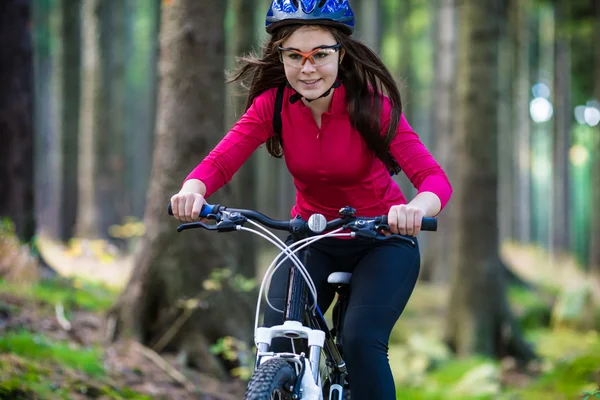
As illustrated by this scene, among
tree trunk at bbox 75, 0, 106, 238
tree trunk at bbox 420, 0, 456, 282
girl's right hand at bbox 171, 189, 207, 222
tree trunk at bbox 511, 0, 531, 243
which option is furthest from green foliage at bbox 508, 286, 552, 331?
tree trunk at bbox 511, 0, 531, 243

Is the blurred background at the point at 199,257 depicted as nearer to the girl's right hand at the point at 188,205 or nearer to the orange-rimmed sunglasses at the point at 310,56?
the orange-rimmed sunglasses at the point at 310,56

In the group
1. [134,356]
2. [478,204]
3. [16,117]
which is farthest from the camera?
[478,204]

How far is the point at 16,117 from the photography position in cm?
946

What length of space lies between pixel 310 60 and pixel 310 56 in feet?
0.06

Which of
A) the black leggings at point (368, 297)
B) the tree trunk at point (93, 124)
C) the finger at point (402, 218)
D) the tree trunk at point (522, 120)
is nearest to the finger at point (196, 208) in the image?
the black leggings at point (368, 297)

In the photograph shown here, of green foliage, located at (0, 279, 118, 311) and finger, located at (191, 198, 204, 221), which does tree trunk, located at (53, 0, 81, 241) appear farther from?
finger, located at (191, 198, 204, 221)

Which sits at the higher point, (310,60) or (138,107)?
(138,107)

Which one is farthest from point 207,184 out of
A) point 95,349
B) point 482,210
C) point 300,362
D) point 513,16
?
point 513,16

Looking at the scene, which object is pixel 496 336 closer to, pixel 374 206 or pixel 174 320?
pixel 174 320

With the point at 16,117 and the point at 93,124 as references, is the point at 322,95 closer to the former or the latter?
the point at 16,117

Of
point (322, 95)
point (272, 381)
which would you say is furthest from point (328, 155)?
point (272, 381)

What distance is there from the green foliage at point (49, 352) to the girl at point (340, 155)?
2545mm

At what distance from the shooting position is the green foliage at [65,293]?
7753mm

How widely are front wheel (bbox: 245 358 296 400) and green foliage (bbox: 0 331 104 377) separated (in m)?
3.01
